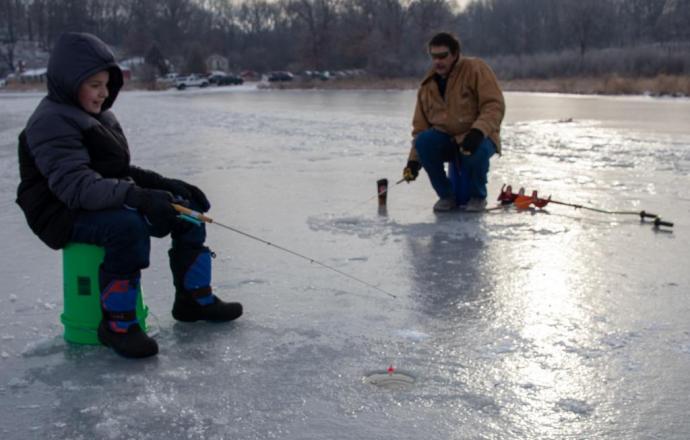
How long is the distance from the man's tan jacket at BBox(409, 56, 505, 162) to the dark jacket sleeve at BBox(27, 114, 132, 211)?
127 inches

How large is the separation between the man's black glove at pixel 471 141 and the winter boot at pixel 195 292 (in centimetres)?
258

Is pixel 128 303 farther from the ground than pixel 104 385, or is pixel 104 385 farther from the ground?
pixel 128 303

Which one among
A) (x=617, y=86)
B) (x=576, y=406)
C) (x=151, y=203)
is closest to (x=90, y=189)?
(x=151, y=203)

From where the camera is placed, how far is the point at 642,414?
7.31 feet

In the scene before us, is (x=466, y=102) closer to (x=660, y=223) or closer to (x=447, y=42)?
(x=447, y=42)

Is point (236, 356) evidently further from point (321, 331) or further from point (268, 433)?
point (268, 433)

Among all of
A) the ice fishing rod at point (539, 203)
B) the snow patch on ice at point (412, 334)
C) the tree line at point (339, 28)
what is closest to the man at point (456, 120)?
the ice fishing rod at point (539, 203)

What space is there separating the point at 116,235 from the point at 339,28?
2972 inches

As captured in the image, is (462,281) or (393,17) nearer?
(462,281)

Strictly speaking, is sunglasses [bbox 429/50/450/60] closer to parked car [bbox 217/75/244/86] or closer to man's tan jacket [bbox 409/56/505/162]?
man's tan jacket [bbox 409/56/505/162]

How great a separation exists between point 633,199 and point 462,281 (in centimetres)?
265

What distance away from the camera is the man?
5383mm

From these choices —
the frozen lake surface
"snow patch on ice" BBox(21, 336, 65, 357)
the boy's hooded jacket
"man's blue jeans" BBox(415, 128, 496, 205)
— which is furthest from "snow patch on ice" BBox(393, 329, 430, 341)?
"man's blue jeans" BBox(415, 128, 496, 205)

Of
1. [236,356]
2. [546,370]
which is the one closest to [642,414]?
[546,370]
